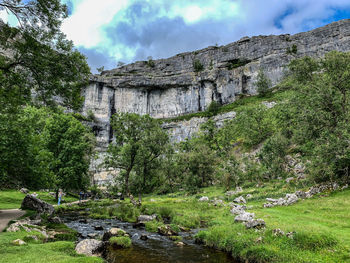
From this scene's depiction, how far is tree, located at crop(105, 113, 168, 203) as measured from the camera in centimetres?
2839

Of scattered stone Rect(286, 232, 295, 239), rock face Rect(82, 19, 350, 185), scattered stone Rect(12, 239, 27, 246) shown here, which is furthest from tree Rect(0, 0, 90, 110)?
rock face Rect(82, 19, 350, 185)

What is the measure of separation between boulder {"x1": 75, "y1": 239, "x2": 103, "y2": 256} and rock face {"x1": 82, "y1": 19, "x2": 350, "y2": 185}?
247 ft

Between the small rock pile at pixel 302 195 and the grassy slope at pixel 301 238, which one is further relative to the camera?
the small rock pile at pixel 302 195

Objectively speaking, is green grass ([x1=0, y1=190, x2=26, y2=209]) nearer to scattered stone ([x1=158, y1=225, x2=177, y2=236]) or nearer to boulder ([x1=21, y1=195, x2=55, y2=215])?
boulder ([x1=21, y1=195, x2=55, y2=215])

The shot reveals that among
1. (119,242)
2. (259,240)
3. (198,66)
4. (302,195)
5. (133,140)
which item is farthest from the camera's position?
(198,66)

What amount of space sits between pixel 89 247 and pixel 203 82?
9546 centimetres

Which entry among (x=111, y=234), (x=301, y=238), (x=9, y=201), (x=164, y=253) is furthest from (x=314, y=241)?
(x=9, y=201)

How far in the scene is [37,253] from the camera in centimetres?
930

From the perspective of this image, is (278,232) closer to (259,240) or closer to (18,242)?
(259,240)

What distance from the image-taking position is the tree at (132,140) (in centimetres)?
2839

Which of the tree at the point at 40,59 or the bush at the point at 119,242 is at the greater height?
the tree at the point at 40,59

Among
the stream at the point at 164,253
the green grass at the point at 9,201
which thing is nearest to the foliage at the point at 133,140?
the green grass at the point at 9,201

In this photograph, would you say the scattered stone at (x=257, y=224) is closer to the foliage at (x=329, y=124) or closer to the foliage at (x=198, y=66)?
the foliage at (x=329, y=124)

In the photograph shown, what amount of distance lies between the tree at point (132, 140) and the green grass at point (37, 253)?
17221 millimetres
